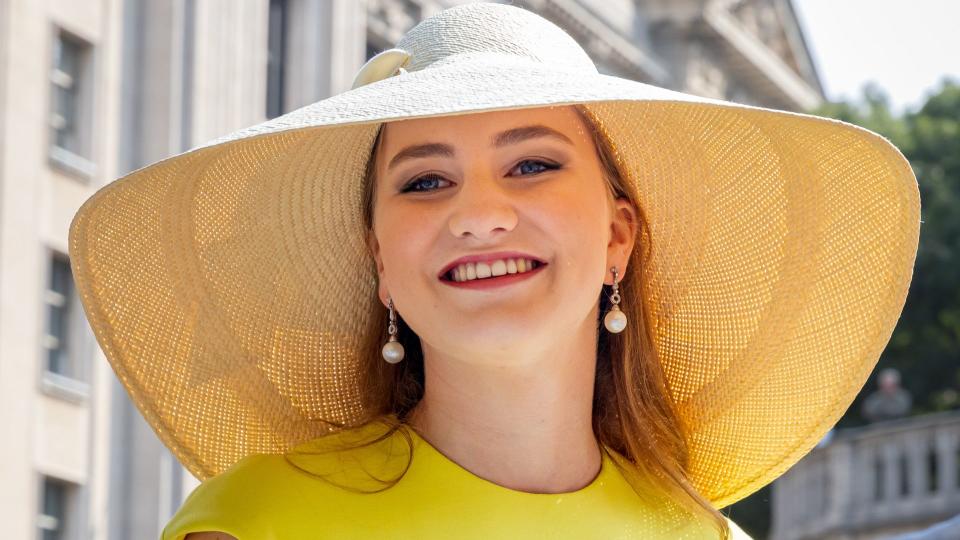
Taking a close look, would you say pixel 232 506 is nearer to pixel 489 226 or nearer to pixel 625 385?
pixel 489 226

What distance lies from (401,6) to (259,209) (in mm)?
23241

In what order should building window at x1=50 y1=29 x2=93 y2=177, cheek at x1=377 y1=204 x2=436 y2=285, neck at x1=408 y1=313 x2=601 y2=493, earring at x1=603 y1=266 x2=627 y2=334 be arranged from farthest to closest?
building window at x1=50 y1=29 x2=93 y2=177 → earring at x1=603 y1=266 x2=627 y2=334 → neck at x1=408 y1=313 x2=601 y2=493 → cheek at x1=377 y1=204 x2=436 y2=285

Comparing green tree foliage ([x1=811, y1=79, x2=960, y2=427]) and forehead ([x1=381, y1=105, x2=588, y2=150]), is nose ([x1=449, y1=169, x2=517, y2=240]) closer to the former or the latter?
forehead ([x1=381, y1=105, x2=588, y2=150])

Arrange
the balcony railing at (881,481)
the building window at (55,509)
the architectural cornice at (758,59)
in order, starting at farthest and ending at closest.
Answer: the architectural cornice at (758,59), the balcony railing at (881,481), the building window at (55,509)

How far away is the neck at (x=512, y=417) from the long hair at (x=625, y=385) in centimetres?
15

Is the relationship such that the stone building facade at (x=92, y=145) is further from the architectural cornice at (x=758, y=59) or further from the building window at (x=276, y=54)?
the architectural cornice at (x=758, y=59)

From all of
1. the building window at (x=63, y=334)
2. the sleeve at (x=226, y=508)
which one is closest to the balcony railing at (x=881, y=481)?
the building window at (x=63, y=334)

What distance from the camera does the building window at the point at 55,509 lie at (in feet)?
64.4

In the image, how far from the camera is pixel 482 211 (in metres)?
3.48

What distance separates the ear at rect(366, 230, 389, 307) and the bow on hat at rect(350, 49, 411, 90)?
0.29 meters

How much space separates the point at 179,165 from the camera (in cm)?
379

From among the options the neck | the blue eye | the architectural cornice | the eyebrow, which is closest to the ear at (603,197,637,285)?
the neck

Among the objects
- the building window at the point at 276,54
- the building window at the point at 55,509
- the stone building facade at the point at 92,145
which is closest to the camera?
the stone building facade at the point at 92,145

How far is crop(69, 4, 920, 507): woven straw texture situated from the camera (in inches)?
152
